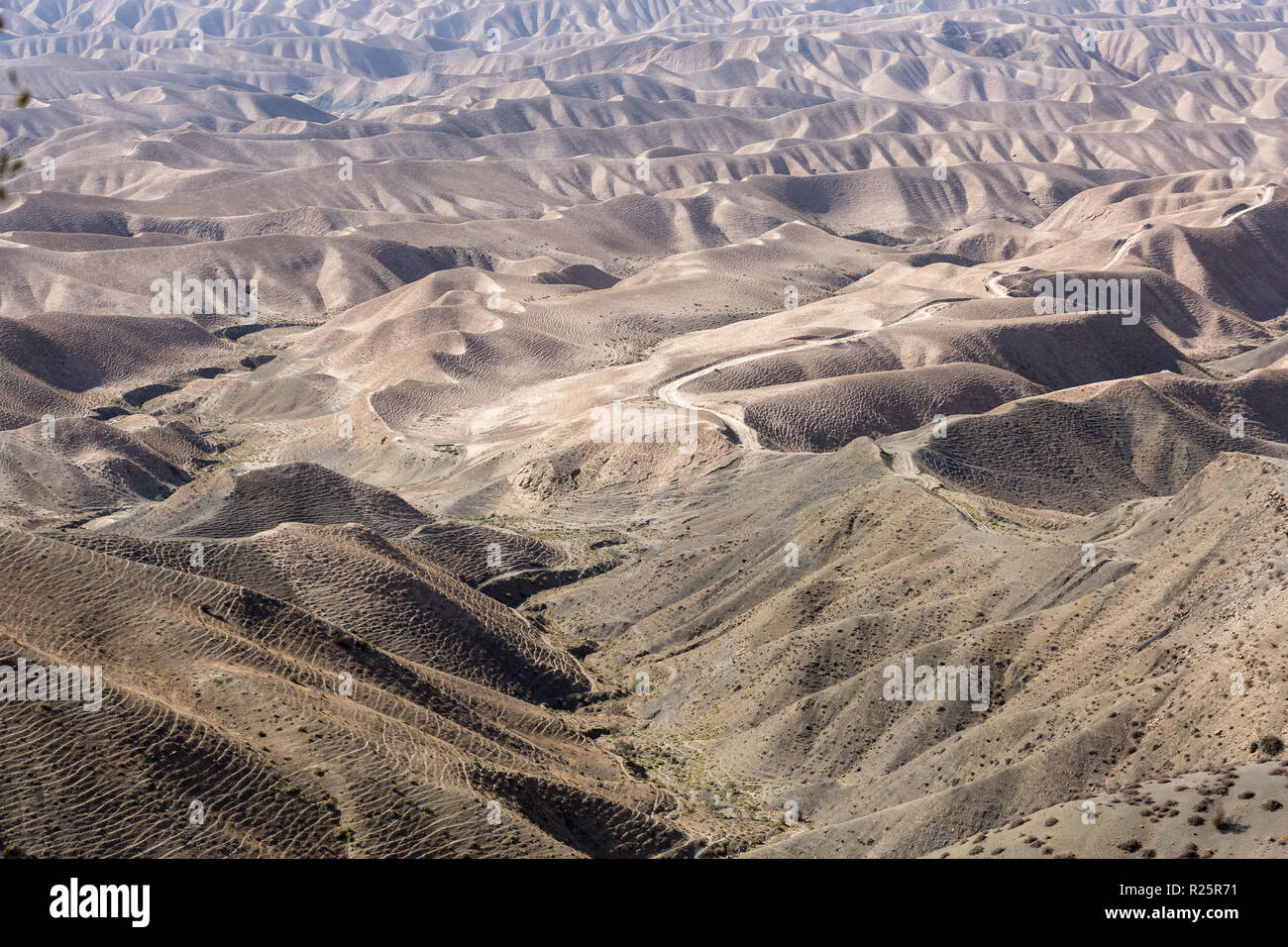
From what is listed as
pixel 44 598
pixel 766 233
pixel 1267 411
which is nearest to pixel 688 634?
pixel 44 598

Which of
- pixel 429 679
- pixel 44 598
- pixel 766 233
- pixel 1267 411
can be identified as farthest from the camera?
pixel 766 233

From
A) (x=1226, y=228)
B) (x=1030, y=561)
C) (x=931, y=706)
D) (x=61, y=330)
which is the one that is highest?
(x=1226, y=228)

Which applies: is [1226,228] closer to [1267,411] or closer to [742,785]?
[1267,411]

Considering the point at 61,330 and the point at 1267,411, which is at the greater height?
the point at 61,330

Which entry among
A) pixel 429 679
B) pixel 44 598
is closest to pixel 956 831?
pixel 429 679

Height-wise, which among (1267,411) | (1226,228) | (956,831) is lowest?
(956,831)

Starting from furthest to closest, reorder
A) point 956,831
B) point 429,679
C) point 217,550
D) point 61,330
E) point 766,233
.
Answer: point 766,233 → point 61,330 → point 217,550 → point 429,679 → point 956,831

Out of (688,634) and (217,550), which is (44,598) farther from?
(688,634)
